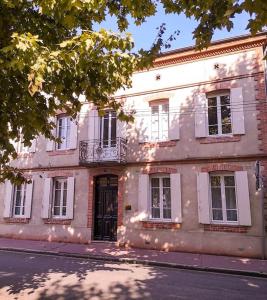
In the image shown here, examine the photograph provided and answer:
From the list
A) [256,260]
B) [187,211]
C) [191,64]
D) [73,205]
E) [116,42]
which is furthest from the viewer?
[73,205]

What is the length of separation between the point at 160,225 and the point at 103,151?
12.8 ft

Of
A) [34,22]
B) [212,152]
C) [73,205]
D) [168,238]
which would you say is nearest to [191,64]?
[212,152]

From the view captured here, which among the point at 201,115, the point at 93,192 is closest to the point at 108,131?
the point at 93,192

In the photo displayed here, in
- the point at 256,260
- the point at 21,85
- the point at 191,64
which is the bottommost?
the point at 256,260

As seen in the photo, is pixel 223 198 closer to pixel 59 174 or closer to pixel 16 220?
pixel 59 174

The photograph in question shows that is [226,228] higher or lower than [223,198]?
lower

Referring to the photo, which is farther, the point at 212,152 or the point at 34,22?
the point at 212,152

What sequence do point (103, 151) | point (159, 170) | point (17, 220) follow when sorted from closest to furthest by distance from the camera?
Answer: 1. point (159, 170)
2. point (103, 151)
3. point (17, 220)

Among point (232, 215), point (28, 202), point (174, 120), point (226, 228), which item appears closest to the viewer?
point (226, 228)

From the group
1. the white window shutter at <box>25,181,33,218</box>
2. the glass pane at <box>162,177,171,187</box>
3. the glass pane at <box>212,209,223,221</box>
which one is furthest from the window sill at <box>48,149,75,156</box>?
the glass pane at <box>212,209,223,221</box>

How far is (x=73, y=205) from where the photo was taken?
1338 centimetres

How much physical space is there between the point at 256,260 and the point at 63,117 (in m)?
10.3

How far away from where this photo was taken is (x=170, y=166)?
1193 cm

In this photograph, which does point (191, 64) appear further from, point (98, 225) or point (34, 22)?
point (34, 22)
